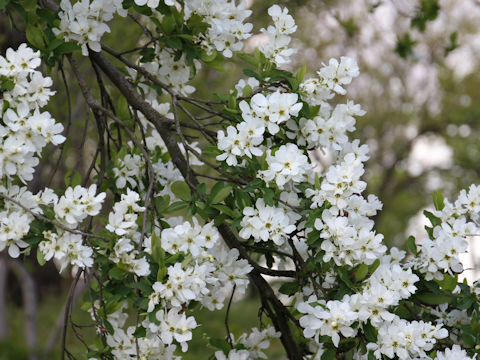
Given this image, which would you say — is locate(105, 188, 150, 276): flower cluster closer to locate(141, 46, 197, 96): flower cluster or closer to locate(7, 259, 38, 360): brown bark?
locate(141, 46, 197, 96): flower cluster

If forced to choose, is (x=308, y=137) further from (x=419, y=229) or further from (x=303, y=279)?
(x=419, y=229)

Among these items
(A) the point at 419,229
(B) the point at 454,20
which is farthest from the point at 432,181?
(B) the point at 454,20

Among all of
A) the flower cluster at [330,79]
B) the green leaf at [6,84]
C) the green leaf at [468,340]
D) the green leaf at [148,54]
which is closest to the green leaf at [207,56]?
the green leaf at [148,54]

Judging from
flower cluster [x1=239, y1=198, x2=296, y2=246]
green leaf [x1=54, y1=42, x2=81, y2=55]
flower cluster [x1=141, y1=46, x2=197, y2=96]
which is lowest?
flower cluster [x1=239, y1=198, x2=296, y2=246]

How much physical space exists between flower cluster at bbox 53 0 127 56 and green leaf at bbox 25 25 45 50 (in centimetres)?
7

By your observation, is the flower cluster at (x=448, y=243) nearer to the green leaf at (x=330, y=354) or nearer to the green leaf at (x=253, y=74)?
the green leaf at (x=330, y=354)

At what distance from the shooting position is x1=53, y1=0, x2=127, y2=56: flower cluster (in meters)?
2.10

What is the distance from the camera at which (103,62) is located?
8.02ft

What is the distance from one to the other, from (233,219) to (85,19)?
834mm

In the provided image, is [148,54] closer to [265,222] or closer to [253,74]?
[253,74]

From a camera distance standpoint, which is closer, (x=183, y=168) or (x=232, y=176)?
(x=232, y=176)

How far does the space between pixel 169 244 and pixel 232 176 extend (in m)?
0.38

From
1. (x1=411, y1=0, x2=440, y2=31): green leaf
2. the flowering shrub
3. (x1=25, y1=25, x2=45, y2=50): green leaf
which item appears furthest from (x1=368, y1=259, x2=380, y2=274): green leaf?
(x1=411, y1=0, x2=440, y2=31): green leaf

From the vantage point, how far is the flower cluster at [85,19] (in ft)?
6.90
